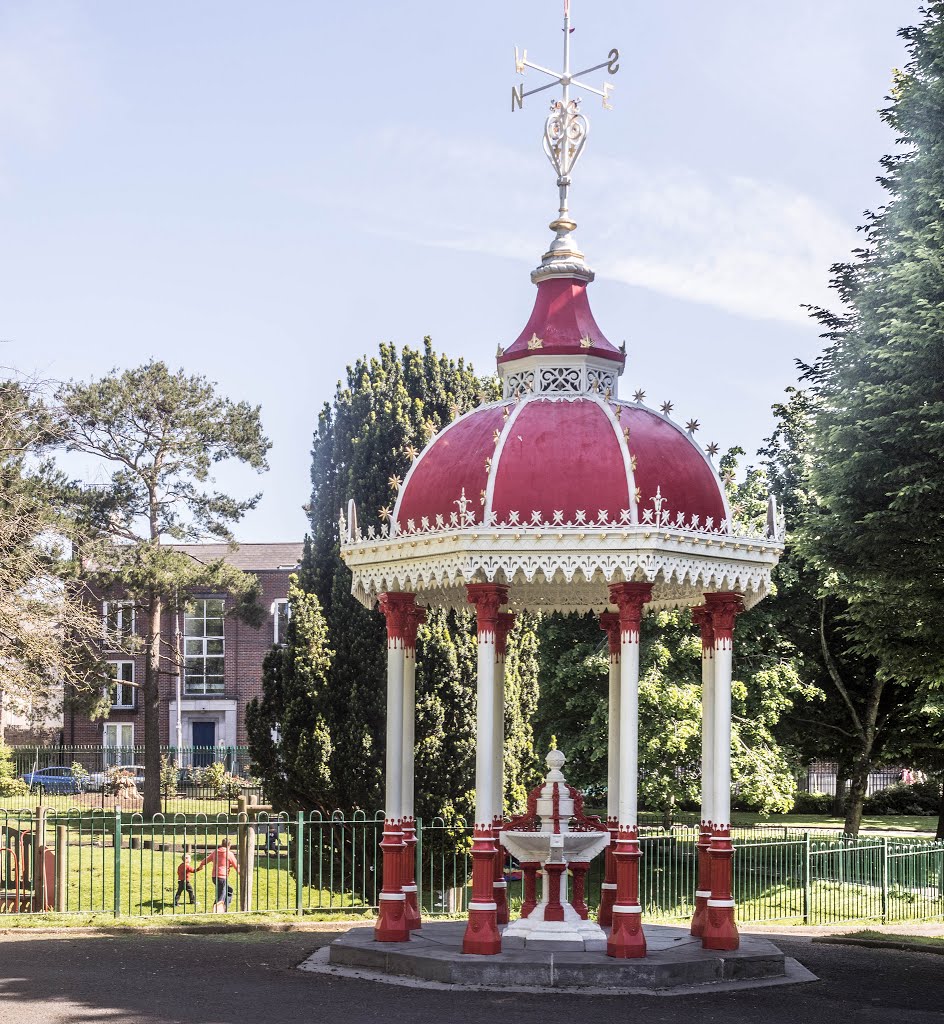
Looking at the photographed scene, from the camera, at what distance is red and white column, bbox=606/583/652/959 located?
48.5 feet

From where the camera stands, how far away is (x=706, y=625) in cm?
1658

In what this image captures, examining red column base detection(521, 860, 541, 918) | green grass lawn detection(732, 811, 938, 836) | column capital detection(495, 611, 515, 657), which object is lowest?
green grass lawn detection(732, 811, 938, 836)

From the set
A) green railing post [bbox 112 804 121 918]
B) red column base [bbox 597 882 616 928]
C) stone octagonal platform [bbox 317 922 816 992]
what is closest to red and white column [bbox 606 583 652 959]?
stone octagonal platform [bbox 317 922 816 992]

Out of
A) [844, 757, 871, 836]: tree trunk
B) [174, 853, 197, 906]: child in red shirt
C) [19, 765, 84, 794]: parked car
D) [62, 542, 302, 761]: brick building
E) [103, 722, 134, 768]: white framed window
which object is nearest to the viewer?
[174, 853, 197, 906]: child in red shirt

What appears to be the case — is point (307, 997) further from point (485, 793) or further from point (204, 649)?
point (204, 649)

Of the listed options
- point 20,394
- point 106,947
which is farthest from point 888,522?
point 20,394

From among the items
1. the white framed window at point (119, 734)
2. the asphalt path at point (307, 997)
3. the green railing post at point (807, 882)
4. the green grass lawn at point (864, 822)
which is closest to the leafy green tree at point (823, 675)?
the green grass lawn at point (864, 822)

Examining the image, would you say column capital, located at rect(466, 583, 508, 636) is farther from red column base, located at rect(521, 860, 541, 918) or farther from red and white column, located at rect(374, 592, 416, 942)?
red column base, located at rect(521, 860, 541, 918)

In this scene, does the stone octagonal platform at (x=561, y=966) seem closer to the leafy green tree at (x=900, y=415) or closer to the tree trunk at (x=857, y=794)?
the leafy green tree at (x=900, y=415)

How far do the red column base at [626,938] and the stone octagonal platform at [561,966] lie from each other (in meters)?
0.12

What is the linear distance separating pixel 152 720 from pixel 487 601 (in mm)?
27843

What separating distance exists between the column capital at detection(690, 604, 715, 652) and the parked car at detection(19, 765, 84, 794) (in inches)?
1458

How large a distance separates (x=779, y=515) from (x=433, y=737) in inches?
358

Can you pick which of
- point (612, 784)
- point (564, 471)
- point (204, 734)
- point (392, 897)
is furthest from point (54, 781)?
point (564, 471)
